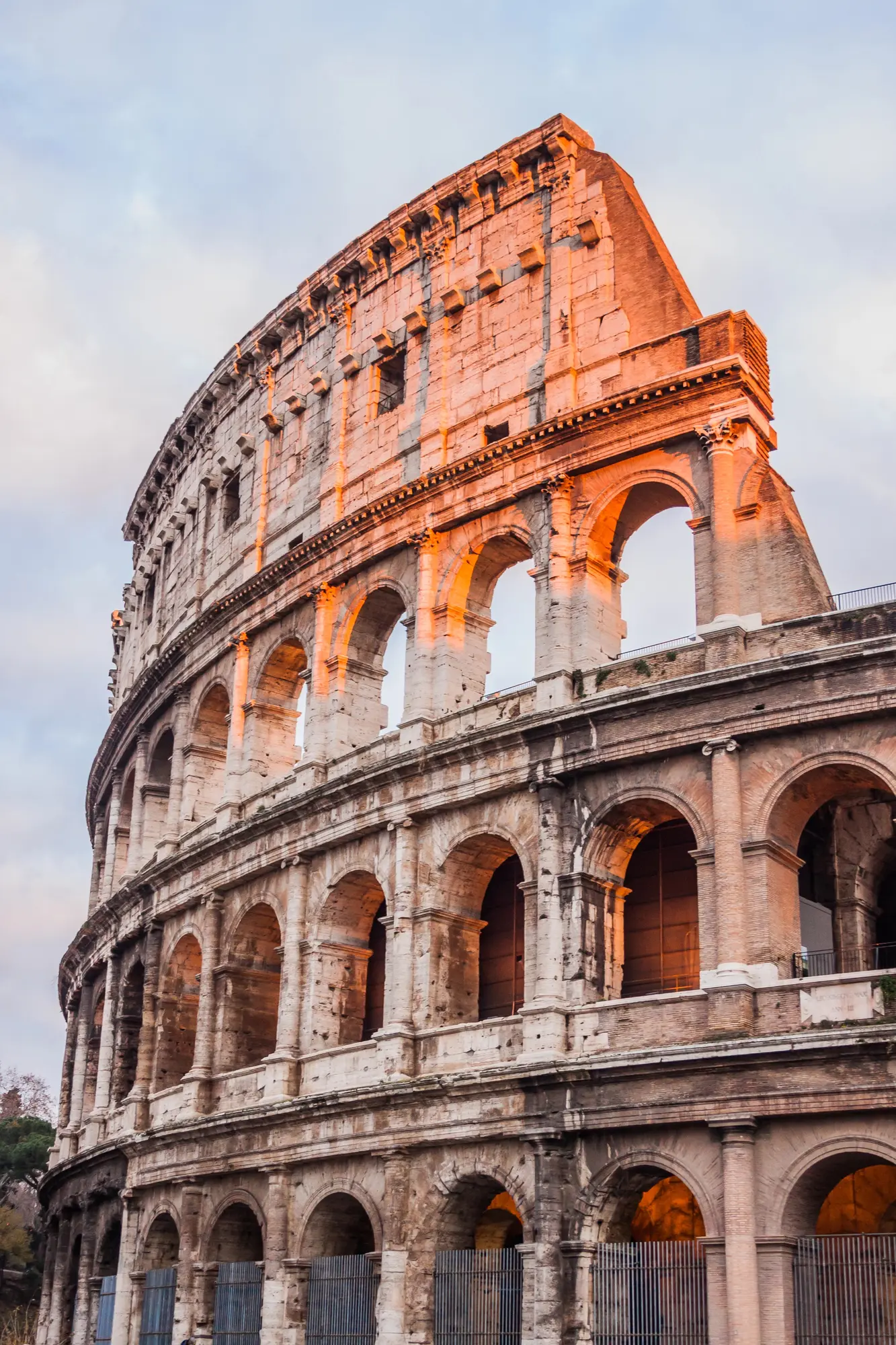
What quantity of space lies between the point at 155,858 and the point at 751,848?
45.9 feet

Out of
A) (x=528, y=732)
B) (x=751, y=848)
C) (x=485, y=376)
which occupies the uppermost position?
(x=485, y=376)

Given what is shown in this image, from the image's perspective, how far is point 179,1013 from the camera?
26.7m

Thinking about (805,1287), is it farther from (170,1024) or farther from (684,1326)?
(170,1024)

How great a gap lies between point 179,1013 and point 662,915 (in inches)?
420

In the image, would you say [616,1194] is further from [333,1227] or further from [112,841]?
[112,841]

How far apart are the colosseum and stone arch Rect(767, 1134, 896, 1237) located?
0.13 ft

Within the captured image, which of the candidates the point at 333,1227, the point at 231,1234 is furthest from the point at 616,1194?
the point at 231,1234

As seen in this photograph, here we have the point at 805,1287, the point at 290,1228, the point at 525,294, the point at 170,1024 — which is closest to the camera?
the point at 805,1287

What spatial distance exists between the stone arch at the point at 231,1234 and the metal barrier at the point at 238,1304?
0.83ft

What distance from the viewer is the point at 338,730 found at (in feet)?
77.1

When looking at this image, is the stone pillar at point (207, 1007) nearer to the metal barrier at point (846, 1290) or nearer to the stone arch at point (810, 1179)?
the stone arch at point (810, 1179)

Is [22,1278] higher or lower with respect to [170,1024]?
lower

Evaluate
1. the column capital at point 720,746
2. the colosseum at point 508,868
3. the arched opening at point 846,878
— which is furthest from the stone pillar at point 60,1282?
the column capital at point 720,746

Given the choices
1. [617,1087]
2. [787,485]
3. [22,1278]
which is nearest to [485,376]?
[787,485]
